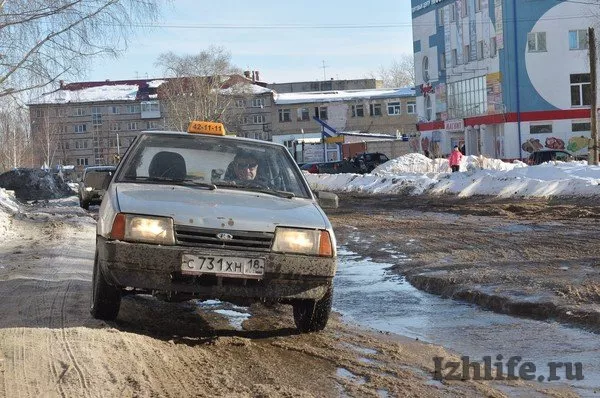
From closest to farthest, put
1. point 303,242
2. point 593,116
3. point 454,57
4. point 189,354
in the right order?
point 189,354
point 303,242
point 593,116
point 454,57

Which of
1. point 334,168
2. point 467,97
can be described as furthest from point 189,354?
point 467,97

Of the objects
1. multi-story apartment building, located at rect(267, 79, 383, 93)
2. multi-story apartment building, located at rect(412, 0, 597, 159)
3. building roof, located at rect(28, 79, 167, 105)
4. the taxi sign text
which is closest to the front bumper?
multi-story apartment building, located at rect(412, 0, 597, 159)

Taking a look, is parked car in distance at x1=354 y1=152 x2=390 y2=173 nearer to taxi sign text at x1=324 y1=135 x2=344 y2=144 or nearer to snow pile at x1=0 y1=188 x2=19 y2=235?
taxi sign text at x1=324 y1=135 x2=344 y2=144

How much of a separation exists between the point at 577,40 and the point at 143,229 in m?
60.1

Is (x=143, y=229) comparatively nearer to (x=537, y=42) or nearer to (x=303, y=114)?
(x=537, y=42)

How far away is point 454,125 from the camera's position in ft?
235

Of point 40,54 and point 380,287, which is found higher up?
point 40,54

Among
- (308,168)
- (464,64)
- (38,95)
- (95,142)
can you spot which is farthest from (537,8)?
(95,142)

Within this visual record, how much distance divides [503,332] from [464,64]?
6414cm

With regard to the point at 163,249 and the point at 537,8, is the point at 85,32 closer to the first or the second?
the point at 163,249

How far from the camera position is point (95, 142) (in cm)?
12838

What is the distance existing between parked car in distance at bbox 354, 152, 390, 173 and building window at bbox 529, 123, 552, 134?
32.4 ft

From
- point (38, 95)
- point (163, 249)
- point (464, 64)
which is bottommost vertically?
point (163, 249)

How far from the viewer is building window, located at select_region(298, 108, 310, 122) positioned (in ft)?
364
